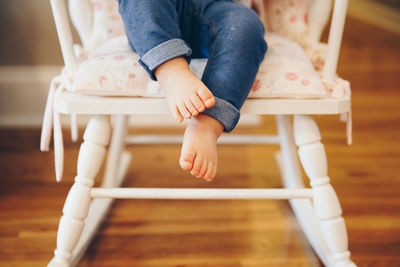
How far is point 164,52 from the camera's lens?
60 cm

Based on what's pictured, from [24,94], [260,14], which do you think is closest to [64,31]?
[260,14]

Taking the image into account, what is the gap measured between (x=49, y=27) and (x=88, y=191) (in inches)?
36.7

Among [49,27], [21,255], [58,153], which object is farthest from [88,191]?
[49,27]

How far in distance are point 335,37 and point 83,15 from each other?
19.7 inches

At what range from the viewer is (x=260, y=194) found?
71 cm

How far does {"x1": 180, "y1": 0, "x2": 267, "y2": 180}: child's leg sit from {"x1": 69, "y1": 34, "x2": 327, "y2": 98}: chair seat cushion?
3cm

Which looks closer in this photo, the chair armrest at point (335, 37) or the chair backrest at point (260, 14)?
the chair armrest at point (335, 37)

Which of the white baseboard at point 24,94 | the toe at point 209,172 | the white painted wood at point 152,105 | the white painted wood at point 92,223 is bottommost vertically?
the white baseboard at point 24,94

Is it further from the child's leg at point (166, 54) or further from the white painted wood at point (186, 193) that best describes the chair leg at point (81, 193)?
the child's leg at point (166, 54)

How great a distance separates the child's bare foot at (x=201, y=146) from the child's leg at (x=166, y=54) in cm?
3

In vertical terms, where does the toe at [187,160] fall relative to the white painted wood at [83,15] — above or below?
below

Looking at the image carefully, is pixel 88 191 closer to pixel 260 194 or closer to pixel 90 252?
pixel 90 252

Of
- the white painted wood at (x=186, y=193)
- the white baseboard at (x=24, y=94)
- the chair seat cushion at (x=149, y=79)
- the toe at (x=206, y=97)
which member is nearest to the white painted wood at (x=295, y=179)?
the white painted wood at (x=186, y=193)

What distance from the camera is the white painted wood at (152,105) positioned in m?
0.65
